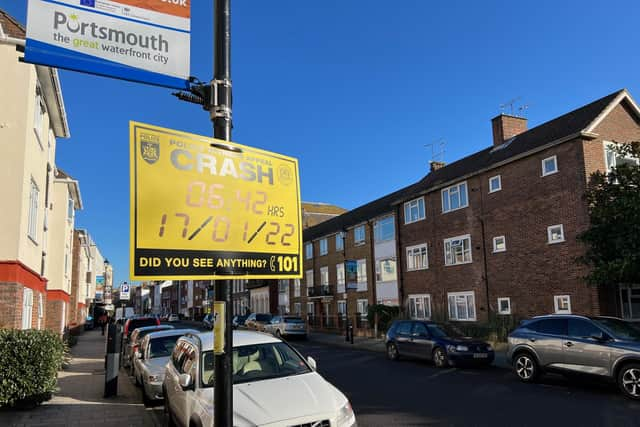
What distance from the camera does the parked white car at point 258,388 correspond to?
200 inches

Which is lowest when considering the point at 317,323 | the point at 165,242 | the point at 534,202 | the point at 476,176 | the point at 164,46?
the point at 317,323

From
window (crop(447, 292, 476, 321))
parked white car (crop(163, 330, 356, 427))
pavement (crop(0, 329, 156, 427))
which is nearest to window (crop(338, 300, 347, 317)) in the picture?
window (crop(447, 292, 476, 321))

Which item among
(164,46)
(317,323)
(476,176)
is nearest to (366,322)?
(317,323)

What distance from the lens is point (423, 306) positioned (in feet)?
91.0

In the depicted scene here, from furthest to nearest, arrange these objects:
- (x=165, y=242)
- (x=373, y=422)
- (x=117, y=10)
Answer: (x=373, y=422) → (x=117, y=10) → (x=165, y=242)

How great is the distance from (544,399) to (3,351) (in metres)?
10.5

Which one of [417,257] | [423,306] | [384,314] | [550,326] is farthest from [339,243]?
[550,326]

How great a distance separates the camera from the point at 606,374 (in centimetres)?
1014

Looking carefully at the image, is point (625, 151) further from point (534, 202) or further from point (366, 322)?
point (366, 322)

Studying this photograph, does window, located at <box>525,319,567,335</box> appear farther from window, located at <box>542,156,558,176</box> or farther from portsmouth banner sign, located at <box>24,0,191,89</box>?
portsmouth banner sign, located at <box>24,0,191,89</box>

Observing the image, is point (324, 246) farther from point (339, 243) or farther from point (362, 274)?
point (362, 274)

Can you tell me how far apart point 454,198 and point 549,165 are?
620 centimetres

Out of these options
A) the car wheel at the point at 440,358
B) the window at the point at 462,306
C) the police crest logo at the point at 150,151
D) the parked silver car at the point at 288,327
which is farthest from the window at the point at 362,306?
the police crest logo at the point at 150,151

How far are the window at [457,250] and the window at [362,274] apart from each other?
29.7ft
